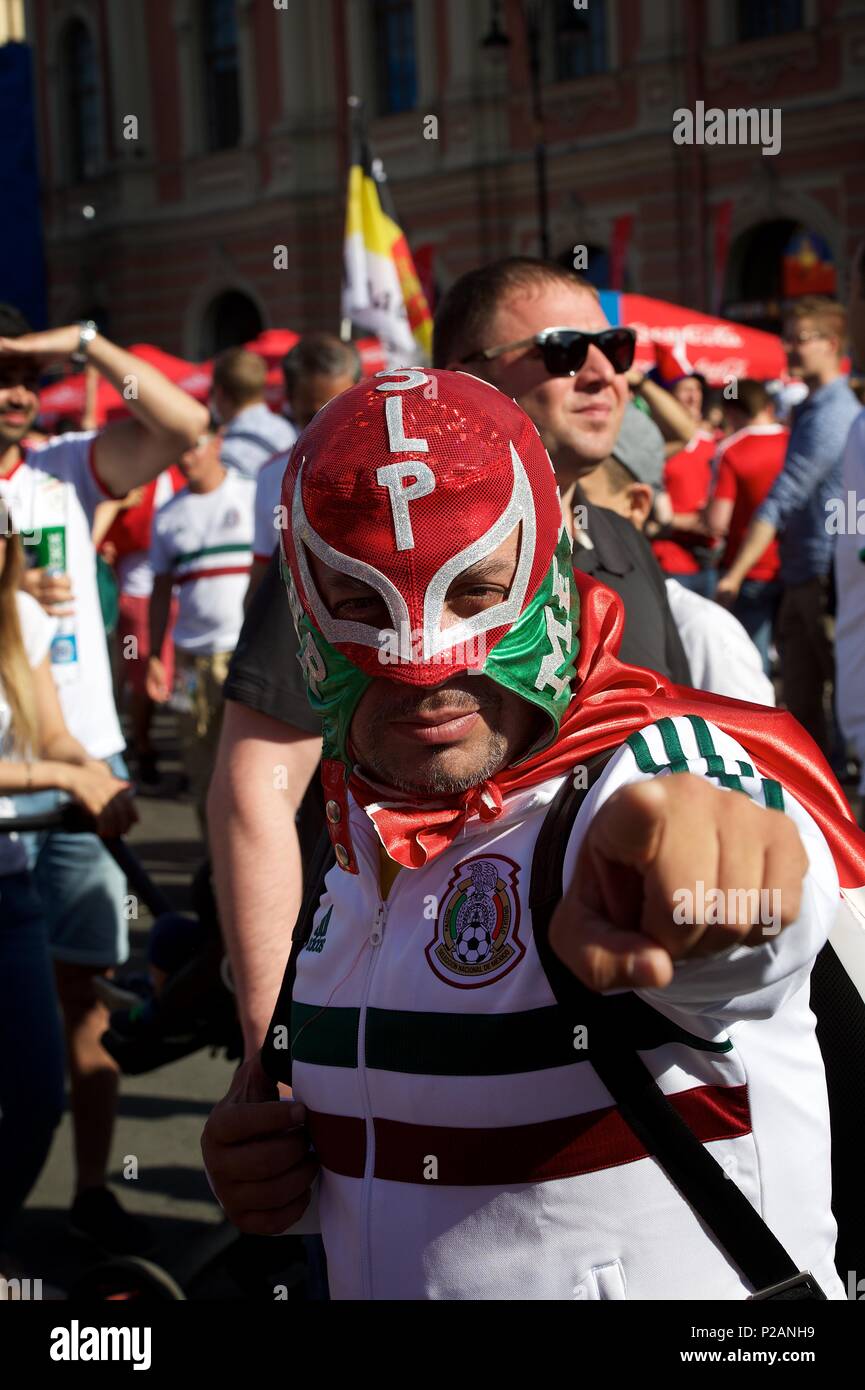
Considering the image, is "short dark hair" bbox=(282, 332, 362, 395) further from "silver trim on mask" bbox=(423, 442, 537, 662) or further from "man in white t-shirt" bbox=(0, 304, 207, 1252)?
"silver trim on mask" bbox=(423, 442, 537, 662)

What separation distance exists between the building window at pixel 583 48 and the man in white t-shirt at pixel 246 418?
1653 cm

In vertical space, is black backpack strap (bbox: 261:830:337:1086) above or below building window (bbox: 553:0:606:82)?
below

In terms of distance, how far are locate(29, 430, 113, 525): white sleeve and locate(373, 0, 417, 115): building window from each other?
22.5 m

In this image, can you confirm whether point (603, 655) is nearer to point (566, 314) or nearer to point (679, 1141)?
point (679, 1141)

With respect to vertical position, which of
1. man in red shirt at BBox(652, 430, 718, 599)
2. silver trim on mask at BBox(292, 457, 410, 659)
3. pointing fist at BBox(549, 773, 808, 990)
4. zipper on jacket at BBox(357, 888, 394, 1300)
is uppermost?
Result: silver trim on mask at BBox(292, 457, 410, 659)

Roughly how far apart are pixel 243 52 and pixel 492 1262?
27.9 metres

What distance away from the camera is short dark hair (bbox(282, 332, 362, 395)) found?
442cm

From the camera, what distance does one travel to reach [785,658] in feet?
23.0

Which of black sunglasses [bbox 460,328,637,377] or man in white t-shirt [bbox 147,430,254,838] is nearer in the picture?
black sunglasses [bbox 460,328,637,377]

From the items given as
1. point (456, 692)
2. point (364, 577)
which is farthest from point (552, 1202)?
point (364, 577)

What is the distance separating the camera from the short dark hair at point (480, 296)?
2.38 metres

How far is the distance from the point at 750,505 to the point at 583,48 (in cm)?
1737

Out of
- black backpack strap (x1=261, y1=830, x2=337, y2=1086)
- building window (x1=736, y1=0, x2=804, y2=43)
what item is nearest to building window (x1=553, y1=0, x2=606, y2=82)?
building window (x1=736, y1=0, x2=804, y2=43)

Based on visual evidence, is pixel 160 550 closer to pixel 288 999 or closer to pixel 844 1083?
pixel 288 999
